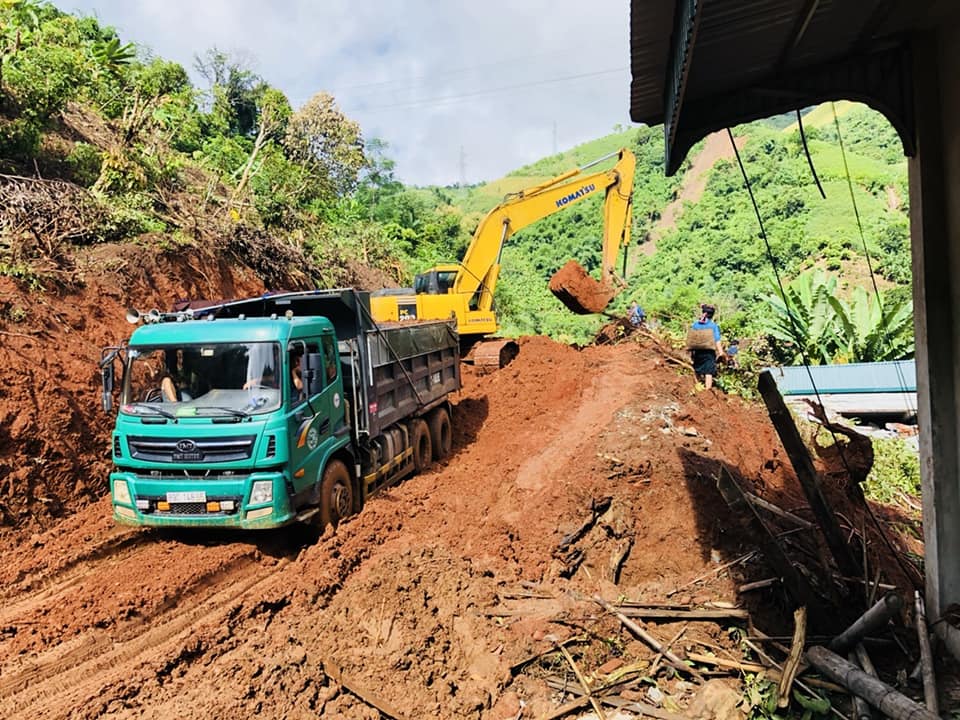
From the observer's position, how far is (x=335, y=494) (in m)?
7.16

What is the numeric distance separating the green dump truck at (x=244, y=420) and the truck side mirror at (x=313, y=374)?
0.5 inches

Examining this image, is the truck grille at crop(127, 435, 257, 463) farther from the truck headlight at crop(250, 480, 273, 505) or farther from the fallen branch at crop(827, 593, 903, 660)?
the fallen branch at crop(827, 593, 903, 660)

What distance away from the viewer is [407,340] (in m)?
9.19

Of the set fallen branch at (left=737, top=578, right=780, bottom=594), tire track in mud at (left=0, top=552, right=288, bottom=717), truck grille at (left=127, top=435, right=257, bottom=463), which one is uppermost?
truck grille at (left=127, top=435, right=257, bottom=463)

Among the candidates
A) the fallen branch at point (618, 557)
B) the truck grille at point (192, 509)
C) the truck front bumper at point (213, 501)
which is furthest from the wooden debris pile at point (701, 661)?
the truck grille at point (192, 509)

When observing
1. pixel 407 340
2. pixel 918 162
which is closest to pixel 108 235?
pixel 407 340

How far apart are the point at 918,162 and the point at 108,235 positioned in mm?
12767

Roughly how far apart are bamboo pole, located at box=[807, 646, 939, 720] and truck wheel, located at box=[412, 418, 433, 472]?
6.34 metres

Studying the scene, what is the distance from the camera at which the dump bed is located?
7828 millimetres

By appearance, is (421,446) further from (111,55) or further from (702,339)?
(111,55)

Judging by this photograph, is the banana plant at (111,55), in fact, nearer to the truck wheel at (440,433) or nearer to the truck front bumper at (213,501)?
the truck wheel at (440,433)

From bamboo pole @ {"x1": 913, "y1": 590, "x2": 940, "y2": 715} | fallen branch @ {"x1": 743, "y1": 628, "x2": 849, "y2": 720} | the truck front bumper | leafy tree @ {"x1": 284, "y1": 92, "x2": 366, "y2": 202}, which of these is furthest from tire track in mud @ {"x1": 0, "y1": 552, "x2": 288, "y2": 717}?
leafy tree @ {"x1": 284, "y1": 92, "x2": 366, "y2": 202}

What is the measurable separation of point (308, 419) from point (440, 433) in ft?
14.2

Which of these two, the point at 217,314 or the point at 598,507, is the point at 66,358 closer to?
the point at 217,314
